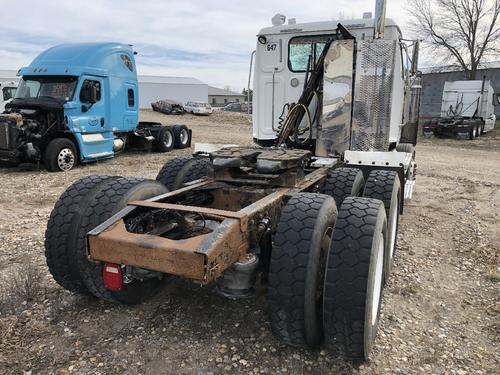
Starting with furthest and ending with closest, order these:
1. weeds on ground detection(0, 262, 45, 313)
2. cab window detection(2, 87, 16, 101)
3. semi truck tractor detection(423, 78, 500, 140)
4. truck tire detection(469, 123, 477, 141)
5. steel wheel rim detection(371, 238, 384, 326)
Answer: semi truck tractor detection(423, 78, 500, 140) < truck tire detection(469, 123, 477, 141) < cab window detection(2, 87, 16, 101) < weeds on ground detection(0, 262, 45, 313) < steel wheel rim detection(371, 238, 384, 326)

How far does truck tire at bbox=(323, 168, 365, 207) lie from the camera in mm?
4348

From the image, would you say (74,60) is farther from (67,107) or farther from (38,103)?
(38,103)

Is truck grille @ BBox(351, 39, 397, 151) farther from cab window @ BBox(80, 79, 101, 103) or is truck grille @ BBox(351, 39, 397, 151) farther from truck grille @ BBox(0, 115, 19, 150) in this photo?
truck grille @ BBox(0, 115, 19, 150)

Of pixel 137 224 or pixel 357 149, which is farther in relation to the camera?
pixel 357 149

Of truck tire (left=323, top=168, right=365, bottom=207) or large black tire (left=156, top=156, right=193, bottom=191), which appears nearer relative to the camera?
truck tire (left=323, top=168, right=365, bottom=207)

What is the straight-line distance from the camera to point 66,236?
3268 mm

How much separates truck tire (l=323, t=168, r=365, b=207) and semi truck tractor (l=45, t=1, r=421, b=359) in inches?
0.4

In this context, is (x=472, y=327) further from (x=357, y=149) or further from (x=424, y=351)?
(x=357, y=149)

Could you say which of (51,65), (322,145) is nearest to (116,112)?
(51,65)

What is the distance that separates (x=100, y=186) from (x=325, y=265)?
1831mm

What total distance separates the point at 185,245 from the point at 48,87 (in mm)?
9832

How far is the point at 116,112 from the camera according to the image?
11906 mm

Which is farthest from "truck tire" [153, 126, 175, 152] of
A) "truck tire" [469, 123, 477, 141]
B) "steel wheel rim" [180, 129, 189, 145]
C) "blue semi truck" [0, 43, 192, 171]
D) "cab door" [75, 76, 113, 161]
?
"truck tire" [469, 123, 477, 141]

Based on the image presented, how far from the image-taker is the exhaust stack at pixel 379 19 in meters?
5.25
